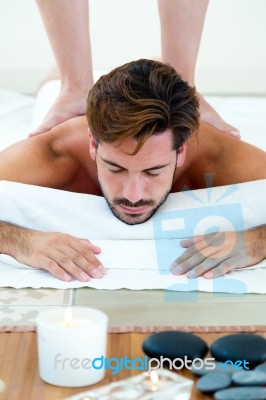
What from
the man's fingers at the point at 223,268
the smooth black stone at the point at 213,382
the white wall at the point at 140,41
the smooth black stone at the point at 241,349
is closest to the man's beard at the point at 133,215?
the man's fingers at the point at 223,268

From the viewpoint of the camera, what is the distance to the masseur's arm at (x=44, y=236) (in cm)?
175

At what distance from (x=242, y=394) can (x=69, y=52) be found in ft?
5.01

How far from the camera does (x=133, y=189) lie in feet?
6.13

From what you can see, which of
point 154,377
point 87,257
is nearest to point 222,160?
point 87,257

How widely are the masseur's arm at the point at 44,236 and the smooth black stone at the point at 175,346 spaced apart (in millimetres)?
545

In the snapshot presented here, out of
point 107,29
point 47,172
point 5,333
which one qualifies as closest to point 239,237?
point 47,172

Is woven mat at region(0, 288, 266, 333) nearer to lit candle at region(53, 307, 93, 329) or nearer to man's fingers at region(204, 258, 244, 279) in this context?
man's fingers at region(204, 258, 244, 279)

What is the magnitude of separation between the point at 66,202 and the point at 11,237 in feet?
0.56

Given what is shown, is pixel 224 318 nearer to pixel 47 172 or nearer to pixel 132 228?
pixel 132 228

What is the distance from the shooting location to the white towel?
5.66ft

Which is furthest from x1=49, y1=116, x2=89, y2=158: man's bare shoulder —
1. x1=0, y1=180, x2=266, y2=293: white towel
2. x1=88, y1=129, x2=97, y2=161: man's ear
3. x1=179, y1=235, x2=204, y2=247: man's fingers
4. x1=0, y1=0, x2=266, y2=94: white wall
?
x1=0, y1=0, x2=266, y2=94: white wall

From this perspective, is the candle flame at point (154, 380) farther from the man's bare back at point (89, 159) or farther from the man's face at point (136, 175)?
the man's bare back at point (89, 159)

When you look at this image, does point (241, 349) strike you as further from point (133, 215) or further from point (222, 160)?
point (222, 160)

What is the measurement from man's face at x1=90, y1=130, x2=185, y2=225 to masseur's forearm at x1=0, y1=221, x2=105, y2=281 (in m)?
0.14
